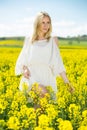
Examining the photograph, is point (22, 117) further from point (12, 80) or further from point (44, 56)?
point (12, 80)

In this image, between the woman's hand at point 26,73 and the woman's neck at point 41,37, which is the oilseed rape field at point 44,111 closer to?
the woman's hand at point 26,73

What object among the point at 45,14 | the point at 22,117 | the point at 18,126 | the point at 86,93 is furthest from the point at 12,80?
the point at 18,126

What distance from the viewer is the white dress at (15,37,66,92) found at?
6.97 metres

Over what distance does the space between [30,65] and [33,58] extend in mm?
104

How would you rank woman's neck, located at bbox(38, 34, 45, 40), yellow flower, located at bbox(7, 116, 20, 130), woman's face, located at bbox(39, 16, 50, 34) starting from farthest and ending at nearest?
woman's neck, located at bbox(38, 34, 45, 40) → woman's face, located at bbox(39, 16, 50, 34) → yellow flower, located at bbox(7, 116, 20, 130)

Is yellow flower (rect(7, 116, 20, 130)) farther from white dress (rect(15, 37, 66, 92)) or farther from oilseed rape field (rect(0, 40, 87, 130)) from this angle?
white dress (rect(15, 37, 66, 92))

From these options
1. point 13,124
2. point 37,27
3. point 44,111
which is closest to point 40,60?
point 37,27

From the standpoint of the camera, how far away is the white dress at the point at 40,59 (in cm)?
697

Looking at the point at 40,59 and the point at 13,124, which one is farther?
the point at 40,59

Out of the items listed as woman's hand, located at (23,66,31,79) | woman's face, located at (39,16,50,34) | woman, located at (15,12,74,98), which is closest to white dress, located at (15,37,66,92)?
woman, located at (15,12,74,98)

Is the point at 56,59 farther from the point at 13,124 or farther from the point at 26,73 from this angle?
the point at 13,124

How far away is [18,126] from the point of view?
512cm

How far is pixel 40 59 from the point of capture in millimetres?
6996

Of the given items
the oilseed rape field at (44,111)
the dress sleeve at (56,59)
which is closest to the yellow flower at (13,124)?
the oilseed rape field at (44,111)
